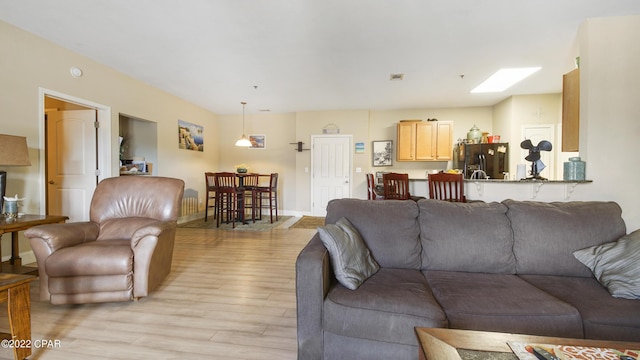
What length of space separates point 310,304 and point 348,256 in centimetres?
35

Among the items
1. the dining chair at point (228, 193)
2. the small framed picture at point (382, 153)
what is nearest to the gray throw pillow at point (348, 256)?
the dining chair at point (228, 193)

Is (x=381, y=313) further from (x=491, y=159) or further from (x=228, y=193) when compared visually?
(x=491, y=159)

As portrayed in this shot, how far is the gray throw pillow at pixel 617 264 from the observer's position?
4.57 ft

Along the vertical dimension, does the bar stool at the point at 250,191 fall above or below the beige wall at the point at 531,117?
below

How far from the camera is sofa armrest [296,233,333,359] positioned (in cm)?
137

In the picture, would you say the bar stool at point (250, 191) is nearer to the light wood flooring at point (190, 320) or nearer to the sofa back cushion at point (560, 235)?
the light wood flooring at point (190, 320)

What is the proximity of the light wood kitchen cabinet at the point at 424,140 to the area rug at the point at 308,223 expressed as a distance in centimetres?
228

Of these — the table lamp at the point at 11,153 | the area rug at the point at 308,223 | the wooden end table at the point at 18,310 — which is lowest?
the area rug at the point at 308,223

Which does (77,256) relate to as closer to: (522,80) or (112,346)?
(112,346)

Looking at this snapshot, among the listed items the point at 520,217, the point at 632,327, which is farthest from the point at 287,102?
the point at 632,327

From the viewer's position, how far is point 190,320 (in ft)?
6.23

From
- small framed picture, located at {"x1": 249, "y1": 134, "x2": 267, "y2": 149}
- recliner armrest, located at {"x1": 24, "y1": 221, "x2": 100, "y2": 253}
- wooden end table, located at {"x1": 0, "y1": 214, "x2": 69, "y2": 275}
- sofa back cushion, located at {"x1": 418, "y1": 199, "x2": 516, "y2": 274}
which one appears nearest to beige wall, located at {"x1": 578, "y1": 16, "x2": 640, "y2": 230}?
sofa back cushion, located at {"x1": 418, "y1": 199, "x2": 516, "y2": 274}

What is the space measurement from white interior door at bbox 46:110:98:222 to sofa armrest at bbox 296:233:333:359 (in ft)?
13.1

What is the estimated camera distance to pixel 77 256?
6.45 feet
